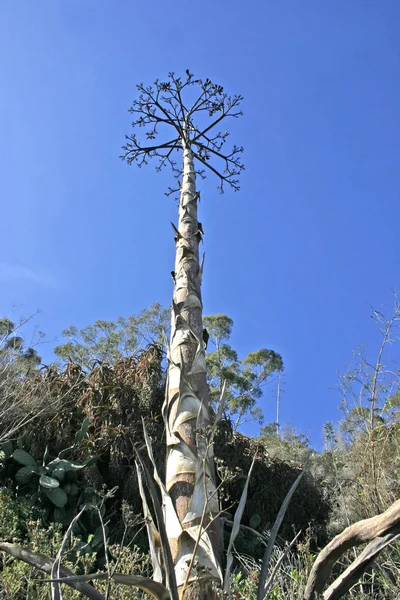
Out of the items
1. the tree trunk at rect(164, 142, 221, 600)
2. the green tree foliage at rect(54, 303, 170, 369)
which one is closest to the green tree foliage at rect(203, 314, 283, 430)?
the green tree foliage at rect(54, 303, 170, 369)

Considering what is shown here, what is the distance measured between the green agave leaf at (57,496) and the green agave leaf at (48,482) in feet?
0.17

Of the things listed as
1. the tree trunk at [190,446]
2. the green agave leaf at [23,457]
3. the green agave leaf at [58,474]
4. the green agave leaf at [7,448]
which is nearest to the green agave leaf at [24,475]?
the green agave leaf at [23,457]

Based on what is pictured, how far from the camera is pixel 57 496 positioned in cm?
470

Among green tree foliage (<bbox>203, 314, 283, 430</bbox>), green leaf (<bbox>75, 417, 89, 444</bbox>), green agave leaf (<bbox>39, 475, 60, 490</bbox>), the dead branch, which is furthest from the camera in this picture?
green tree foliage (<bbox>203, 314, 283, 430</bbox>)

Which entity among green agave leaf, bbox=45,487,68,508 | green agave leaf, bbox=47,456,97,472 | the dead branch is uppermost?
green agave leaf, bbox=47,456,97,472

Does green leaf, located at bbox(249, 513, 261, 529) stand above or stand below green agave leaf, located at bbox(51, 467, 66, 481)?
above

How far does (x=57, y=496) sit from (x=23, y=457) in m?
0.57

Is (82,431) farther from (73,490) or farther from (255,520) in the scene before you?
(255,520)

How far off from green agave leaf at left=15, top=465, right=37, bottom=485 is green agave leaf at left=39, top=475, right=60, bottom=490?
0.57 feet

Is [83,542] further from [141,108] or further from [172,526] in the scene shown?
[141,108]

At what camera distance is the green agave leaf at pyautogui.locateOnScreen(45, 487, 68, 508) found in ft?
15.3

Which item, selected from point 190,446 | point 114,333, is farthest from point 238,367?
point 190,446

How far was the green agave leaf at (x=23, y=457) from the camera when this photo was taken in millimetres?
4941

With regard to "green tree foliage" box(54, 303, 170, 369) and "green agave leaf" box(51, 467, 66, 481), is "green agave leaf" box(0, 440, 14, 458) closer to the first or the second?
"green agave leaf" box(51, 467, 66, 481)
